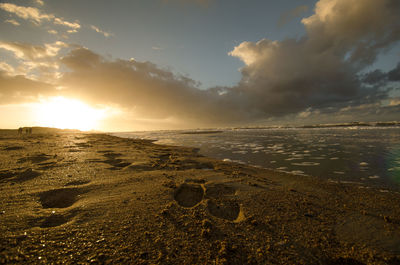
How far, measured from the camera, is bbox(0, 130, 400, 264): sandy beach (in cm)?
212

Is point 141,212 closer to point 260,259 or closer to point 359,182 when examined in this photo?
point 260,259

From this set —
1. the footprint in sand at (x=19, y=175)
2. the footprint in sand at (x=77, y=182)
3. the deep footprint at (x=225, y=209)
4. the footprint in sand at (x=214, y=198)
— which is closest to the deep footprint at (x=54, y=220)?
the footprint in sand at (x=77, y=182)

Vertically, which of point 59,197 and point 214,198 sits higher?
point 59,197

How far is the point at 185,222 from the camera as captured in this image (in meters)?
2.85

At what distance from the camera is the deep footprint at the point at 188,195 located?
367 cm

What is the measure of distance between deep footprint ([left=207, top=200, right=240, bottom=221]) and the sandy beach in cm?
2

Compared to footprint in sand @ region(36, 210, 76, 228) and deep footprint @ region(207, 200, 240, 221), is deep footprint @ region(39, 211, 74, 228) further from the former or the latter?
deep footprint @ region(207, 200, 240, 221)

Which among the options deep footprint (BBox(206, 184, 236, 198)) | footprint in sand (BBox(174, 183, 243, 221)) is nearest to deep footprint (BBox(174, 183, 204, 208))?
footprint in sand (BBox(174, 183, 243, 221))

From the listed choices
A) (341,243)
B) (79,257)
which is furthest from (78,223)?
(341,243)

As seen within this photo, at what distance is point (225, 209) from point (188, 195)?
1058mm

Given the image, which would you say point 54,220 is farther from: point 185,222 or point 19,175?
point 19,175

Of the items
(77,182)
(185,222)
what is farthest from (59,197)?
(185,222)

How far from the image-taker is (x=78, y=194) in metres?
3.79

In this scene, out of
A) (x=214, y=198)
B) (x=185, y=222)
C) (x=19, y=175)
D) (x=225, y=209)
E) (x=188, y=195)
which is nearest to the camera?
(x=185, y=222)
